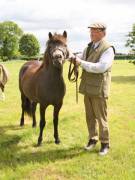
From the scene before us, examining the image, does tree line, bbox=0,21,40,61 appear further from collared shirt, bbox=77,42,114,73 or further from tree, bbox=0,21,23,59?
collared shirt, bbox=77,42,114,73

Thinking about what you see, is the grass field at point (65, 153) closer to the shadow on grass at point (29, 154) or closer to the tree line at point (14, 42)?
the shadow on grass at point (29, 154)

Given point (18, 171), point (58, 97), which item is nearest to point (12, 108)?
point (58, 97)

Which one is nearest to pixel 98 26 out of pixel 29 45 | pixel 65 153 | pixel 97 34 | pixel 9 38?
pixel 97 34

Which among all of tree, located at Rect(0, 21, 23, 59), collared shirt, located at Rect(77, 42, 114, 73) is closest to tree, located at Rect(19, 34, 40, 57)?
tree, located at Rect(0, 21, 23, 59)

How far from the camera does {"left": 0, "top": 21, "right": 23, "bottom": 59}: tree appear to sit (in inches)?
4020

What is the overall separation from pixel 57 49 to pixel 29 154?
2077 millimetres

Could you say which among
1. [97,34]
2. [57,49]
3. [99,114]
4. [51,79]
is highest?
[97,34]

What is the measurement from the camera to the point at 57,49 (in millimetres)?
6887

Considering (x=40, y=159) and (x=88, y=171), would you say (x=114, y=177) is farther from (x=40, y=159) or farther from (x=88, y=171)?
(x=40, y=159)

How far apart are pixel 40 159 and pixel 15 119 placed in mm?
4078

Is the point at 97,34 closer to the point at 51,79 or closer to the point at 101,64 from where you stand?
the point at 101,64

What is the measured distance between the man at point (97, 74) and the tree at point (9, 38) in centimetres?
9338

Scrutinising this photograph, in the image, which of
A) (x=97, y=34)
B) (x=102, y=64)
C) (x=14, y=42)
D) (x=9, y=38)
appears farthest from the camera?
(x=9, y=38)

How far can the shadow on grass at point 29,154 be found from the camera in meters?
6.94
